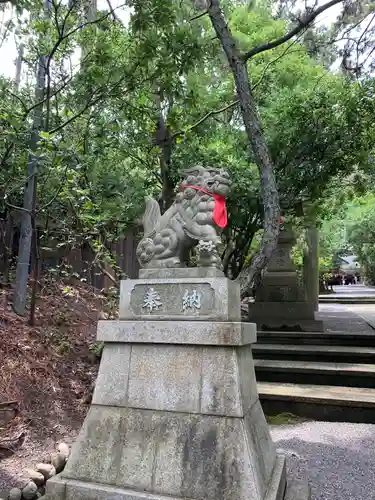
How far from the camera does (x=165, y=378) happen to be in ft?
9.66

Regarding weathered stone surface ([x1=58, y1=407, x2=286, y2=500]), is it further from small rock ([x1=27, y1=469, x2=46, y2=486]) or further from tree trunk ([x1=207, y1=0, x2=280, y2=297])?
tree trunk ([x1=207, y1=0, x2=280, y2=297])

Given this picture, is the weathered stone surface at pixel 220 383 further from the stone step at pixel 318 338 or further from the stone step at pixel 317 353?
the stone step at pixel 318 338

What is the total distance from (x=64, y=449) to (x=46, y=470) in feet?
1.31

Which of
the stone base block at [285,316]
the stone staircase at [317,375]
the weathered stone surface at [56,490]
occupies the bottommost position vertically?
the weathered stone surface at [56,490]

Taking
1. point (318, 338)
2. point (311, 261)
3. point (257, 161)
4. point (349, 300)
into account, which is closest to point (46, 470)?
point (257, 161)

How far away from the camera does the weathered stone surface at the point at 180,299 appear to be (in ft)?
9.82

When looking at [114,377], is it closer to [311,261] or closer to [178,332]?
[178,332]

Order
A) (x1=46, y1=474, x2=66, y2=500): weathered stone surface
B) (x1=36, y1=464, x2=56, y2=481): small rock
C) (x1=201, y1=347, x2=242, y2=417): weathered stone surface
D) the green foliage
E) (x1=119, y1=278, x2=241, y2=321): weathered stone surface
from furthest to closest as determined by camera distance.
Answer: the green foliage → (x1=36, y1=464, x2=56, y2=481): small rock → (x1=119, y1=278, x2=241, y2=321): weathered stone surface → (x1=46, y1=474, x2=66, y2=500): weathered stone surface → (x1=201, y1=347, x2=242, y2=417): weathered stone surface

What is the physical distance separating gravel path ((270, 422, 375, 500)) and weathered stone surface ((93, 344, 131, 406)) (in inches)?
72.5

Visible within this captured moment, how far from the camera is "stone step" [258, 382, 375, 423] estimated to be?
5.05 metres

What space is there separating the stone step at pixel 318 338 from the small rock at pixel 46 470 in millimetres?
5174

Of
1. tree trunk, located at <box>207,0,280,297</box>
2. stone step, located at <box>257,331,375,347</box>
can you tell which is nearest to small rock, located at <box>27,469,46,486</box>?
tree trunk, located at <box>207,0,280,297</box>

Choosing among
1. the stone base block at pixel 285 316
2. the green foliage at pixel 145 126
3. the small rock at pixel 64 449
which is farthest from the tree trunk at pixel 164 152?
the stone base block at pixel 285 316

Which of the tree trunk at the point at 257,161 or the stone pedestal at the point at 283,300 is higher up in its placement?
the tree trunk at the point at 257,161
